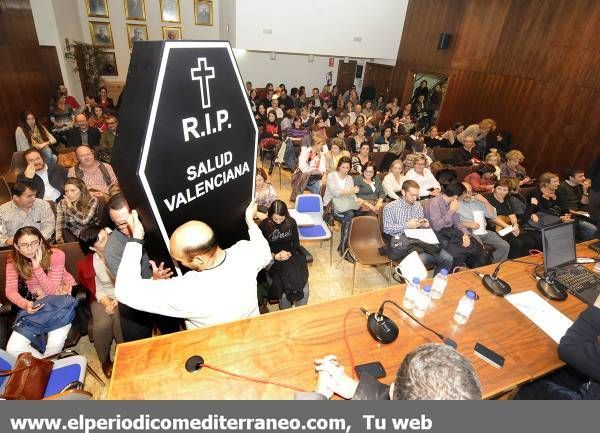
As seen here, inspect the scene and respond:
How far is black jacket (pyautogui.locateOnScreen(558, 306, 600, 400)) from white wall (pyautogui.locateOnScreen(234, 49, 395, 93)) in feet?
36.5

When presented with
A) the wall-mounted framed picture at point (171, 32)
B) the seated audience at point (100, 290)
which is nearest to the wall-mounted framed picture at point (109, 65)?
the wall-mounted framed picture at point (171, 32)

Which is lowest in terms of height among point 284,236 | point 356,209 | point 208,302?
point 356,209

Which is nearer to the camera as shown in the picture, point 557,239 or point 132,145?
point 132,145

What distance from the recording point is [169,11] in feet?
34.7

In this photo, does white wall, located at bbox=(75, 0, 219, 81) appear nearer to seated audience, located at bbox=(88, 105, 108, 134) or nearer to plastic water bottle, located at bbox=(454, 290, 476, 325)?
seated audience, located at bbox=(88, 105, 108, 134)

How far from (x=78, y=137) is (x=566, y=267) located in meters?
6.93

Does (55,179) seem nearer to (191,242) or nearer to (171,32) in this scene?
(191,242)

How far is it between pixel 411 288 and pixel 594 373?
0.95 meters

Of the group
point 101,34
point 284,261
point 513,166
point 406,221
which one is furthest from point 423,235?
point 101,34

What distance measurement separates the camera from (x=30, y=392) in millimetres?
1734

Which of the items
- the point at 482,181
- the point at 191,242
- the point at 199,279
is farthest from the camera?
the point at 482,181

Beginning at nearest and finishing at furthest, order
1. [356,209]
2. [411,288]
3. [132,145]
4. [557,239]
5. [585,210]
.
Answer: [132,145] → [411,288] → [557,239] → [356,209] → [585,210]
